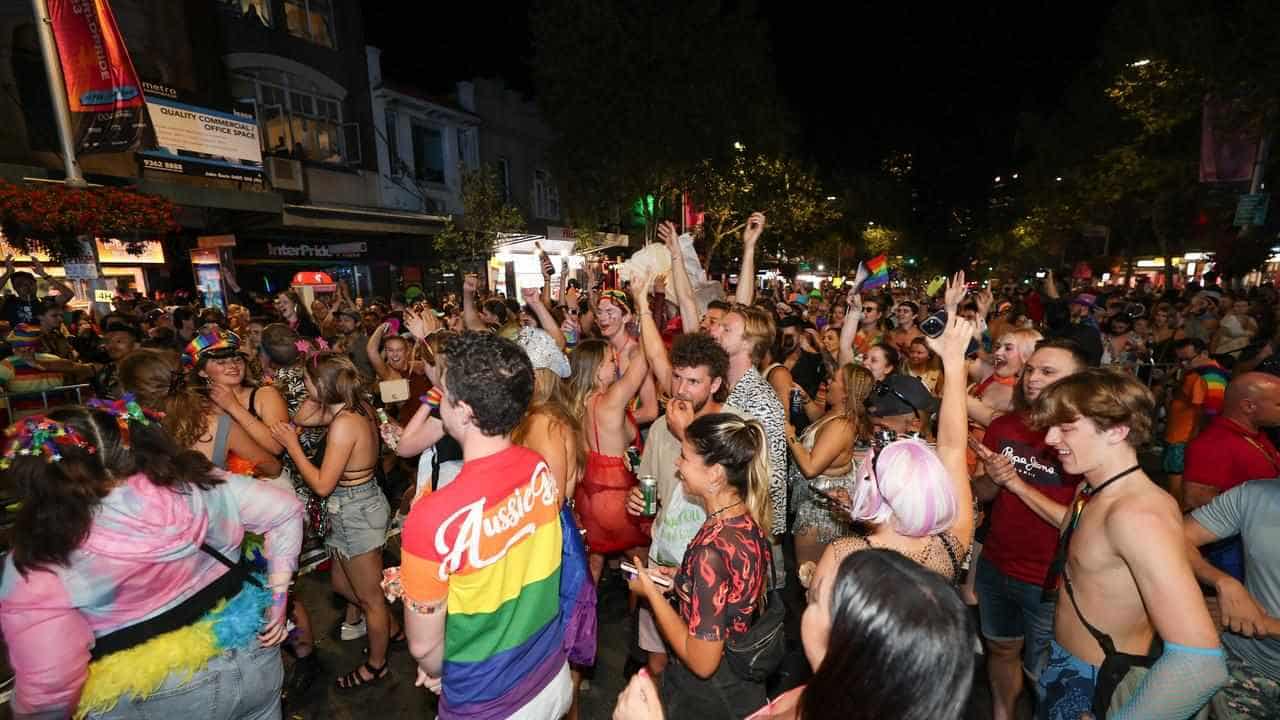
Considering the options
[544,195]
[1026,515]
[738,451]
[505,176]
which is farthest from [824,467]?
[544,195]

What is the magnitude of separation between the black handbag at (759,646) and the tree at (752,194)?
69.5ft

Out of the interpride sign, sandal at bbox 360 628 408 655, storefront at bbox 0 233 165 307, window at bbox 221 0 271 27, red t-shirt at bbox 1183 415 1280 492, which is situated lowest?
sandal at bbox 360 628 408 655

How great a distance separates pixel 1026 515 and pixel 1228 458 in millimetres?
1005

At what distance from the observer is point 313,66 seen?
1753cm

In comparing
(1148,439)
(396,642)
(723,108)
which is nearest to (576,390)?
(396,642)

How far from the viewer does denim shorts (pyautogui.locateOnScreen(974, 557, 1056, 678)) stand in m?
2.71

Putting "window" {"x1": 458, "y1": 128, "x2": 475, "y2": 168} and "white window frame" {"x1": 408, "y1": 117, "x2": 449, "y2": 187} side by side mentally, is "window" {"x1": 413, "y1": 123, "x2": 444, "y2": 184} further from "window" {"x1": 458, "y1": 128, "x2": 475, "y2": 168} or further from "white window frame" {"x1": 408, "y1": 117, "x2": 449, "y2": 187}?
"window" {"x1": 458, "y1": 128, "x2": 475, "y2": 168}

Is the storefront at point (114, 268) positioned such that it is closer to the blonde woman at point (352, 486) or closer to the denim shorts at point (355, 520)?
the blonde woman at point (352, 486)

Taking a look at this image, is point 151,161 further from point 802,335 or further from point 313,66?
point 802,335

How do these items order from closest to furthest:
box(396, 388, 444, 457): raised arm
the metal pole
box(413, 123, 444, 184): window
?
box(396, 388, 444, 457): raised arm → the metal pole → box(413, 123, 444, 184): window

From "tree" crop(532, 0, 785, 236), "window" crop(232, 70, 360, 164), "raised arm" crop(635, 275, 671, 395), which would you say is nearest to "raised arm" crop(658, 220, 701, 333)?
"raised arm" crop(635, 275, 671, 395)

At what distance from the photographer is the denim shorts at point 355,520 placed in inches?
147

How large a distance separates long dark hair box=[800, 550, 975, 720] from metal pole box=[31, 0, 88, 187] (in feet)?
46.6

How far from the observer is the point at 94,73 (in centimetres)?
1037
